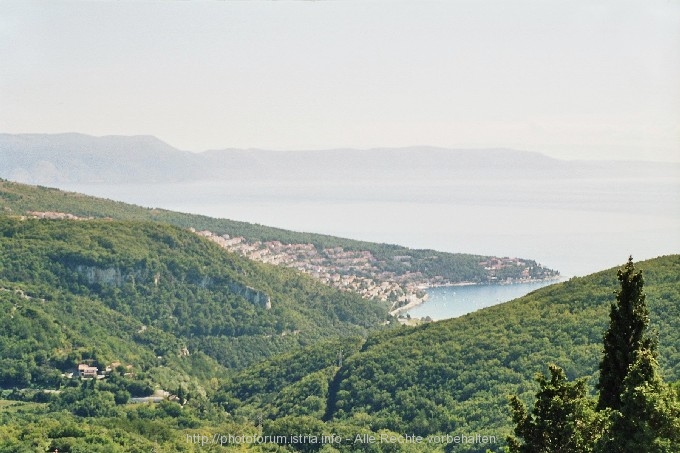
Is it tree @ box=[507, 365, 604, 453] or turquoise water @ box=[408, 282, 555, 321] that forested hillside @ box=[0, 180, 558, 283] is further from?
tree @ box=[507, 365, 604, 453]

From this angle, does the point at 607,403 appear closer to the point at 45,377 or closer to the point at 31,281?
the point at 45,377

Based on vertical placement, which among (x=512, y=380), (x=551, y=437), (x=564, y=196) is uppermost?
→ (x=564, y=196)

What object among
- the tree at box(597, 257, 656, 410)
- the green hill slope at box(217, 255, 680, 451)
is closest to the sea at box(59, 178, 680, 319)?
the green hill slope at box(217, 255, 680, 451)

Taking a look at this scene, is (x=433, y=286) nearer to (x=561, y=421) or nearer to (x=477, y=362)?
(x=477, y=362)

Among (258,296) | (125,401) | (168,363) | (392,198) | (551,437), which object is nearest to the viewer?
(551,437)

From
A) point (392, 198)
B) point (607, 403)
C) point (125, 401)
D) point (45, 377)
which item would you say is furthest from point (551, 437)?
point (392, 198)

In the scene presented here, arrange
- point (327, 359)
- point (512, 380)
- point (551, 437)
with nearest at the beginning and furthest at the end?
point (551, 437) < point (512, 380) < point (327, 359)

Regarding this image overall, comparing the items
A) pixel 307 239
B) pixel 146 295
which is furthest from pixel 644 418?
pixel 307 239
